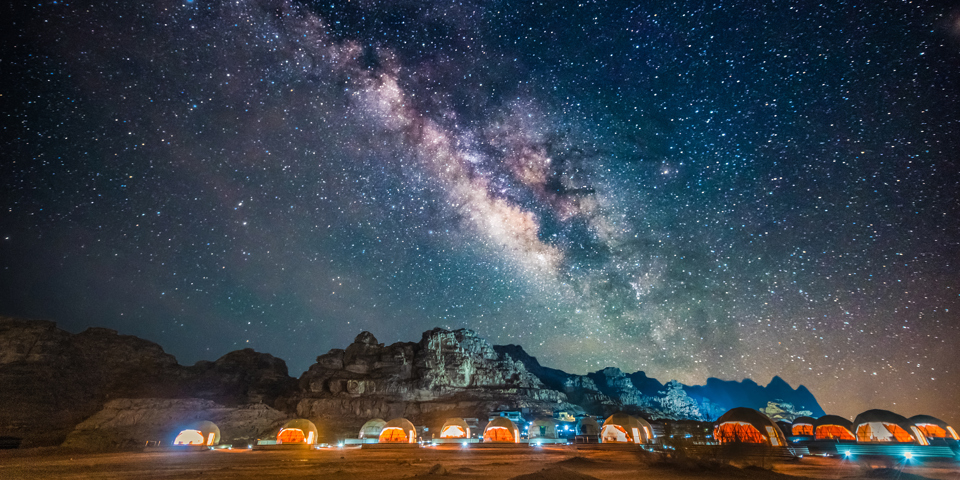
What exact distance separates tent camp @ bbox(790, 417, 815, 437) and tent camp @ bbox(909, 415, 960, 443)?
13.1 meters

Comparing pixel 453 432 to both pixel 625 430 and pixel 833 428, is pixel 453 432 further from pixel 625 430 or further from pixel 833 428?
pixel 833 428

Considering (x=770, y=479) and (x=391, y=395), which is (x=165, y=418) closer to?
(x=391, y=395)

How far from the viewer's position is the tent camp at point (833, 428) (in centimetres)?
4681

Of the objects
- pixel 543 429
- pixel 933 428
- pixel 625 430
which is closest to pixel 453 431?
pixel 543 429

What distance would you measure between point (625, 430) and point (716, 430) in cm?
1916

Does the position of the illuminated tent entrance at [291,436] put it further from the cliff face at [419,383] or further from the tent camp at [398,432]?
the cliff face at [419,383]

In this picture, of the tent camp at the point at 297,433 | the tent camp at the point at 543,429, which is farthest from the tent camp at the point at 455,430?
the tent camp at the point at 297,433

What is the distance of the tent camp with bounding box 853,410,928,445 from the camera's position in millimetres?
39125

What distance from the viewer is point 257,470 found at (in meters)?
17.7

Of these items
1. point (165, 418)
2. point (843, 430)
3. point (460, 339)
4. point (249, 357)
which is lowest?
point (165, 418)

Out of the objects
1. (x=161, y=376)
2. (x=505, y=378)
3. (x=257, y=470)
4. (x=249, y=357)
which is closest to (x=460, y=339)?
(x=505, y=378)

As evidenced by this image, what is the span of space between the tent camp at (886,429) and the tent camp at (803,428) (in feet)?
32.7

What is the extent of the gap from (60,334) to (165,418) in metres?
46.2

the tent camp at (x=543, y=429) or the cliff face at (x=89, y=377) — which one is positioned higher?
the cliff face at (x=89, y=377)
